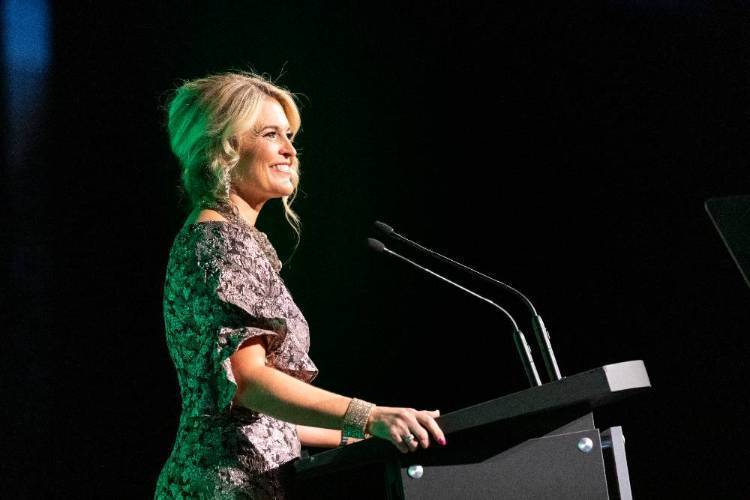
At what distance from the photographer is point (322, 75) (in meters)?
3.49

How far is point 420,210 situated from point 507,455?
2.24 meters

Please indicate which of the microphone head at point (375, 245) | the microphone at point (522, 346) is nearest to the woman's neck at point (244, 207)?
the microphone head at point (375, 245)

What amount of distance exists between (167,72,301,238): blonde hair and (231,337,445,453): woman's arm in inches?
17.1

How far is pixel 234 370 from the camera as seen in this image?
150cm

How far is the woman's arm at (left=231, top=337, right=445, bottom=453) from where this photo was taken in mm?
1304

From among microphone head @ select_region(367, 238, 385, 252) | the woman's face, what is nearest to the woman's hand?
microphone head @ select_region(367, 238, 385, 252)

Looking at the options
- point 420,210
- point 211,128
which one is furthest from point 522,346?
point 420,210

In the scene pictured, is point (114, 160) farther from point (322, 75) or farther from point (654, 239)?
point (654, 239)

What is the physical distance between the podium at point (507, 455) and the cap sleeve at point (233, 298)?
228mm

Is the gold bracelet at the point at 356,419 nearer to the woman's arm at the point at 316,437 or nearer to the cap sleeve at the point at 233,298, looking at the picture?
the cap sleeve at the point at 233,298

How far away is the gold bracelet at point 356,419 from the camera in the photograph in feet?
4.54

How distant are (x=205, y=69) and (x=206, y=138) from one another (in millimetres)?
1526

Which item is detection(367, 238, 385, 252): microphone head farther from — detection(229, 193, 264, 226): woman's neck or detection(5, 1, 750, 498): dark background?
detection(5, 1, 750, 498): dark background

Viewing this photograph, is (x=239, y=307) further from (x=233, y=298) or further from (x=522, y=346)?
(x=522, y=346)
